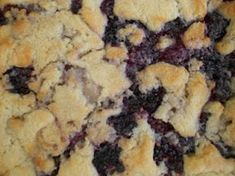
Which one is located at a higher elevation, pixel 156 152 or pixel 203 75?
pixel 203 75

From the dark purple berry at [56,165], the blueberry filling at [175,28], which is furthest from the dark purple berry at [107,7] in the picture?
the dark purple berry at [56,165]

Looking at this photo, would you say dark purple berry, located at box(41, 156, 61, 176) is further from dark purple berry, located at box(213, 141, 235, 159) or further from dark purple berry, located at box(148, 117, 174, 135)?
dark purple berry, located at box(213, 141, 235, 159)

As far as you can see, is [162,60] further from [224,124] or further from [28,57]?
[28,57]

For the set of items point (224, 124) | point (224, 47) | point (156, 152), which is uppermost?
point (224, 47)

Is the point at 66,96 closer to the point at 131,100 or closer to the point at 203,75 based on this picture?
the point at 131,100

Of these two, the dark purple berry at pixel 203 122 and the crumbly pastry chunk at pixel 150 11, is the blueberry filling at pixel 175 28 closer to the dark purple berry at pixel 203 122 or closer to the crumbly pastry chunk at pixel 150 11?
the crumbly pastry chunk at pixel 150 11

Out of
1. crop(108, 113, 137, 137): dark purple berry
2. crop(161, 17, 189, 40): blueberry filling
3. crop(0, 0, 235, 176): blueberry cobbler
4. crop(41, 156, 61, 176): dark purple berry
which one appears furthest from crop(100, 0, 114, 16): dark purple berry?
crop(41, 156, 61, 176): dark purple berry

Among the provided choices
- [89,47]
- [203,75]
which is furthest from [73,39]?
[203,75]

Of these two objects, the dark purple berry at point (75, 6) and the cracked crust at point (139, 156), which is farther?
the dark purple berry at point (75, 6)
